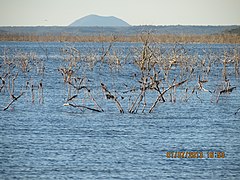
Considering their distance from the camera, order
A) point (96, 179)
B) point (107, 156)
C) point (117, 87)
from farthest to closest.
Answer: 1. point (117, 87)
2. point (107, 156)
3. point (96, 179)

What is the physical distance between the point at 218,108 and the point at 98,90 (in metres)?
8.41

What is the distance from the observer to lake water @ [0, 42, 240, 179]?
13.4 m

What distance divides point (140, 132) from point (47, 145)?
3.46m

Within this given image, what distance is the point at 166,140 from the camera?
1684 cm

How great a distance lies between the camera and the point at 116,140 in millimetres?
16781

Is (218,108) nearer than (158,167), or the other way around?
(158,167)

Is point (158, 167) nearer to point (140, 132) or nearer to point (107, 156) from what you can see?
point (107, 156)

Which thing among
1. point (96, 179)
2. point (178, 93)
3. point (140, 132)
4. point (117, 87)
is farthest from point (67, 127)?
point (117, 87)

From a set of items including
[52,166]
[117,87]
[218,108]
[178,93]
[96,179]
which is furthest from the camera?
[117,87]

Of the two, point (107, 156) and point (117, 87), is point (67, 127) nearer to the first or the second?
→ point (107, 156)

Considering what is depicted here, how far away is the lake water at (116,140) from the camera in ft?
44.0
